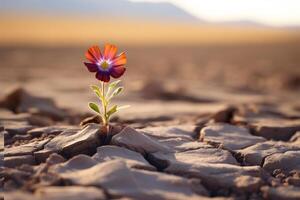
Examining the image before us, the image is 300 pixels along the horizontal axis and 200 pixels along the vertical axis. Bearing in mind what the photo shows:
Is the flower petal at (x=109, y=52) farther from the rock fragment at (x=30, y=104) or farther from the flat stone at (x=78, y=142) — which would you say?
the rock fragment at (x=30, y=104)

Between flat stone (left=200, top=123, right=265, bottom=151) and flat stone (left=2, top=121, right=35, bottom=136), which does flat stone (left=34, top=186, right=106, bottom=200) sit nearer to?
flat stone (left=200, top=123, right=265, bottom=151)

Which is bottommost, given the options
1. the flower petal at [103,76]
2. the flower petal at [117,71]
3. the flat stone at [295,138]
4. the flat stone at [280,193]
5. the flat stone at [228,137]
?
the flat stone at [280,193]

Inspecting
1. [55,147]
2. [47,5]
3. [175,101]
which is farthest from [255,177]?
[47,5]

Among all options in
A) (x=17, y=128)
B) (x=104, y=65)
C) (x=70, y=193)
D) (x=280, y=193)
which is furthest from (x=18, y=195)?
(x=17, y=128)

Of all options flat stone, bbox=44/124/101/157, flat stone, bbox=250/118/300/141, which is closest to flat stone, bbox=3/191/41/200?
flat stone, bbox=44/124/101/157

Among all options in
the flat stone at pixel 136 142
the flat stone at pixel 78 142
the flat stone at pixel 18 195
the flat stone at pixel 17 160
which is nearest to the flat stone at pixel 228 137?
the flat stone at pixel 136 142

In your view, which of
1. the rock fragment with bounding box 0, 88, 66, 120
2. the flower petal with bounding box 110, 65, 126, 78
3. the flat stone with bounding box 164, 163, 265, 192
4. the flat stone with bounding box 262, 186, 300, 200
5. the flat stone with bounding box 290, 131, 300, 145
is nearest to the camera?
the flat stone with bounding box 262, 186, 300, 200
